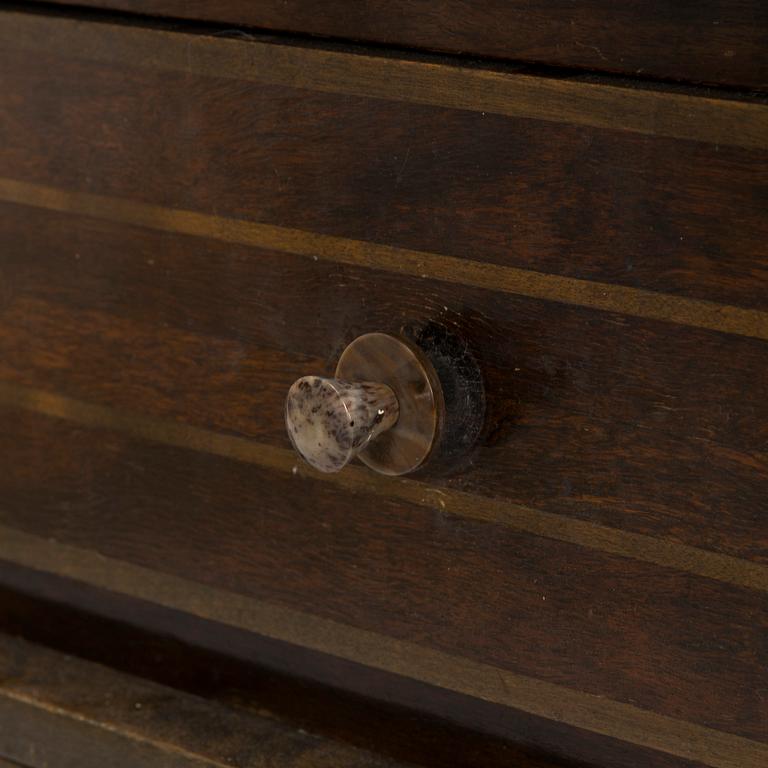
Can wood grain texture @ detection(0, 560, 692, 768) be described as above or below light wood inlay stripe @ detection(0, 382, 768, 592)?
below

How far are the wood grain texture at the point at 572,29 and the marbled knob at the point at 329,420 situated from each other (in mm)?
145

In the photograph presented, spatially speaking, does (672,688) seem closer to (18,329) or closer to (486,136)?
(486,136)

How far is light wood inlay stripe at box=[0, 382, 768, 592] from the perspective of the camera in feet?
1.83

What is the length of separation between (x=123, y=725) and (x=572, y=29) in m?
0.38

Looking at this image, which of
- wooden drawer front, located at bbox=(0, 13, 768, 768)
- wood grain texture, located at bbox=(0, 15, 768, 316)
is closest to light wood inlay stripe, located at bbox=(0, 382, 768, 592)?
wooden drawer front, located at bbox=(0, 13, 768, 768)

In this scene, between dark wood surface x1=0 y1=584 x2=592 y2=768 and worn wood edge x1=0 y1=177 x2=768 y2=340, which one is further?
dark wood surface x1=0 y1=584 x2=592 y2=768

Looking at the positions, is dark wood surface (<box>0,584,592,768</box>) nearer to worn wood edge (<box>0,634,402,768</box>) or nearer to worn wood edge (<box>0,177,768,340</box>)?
worn wood edge (<box>0,634,402,768</box>)

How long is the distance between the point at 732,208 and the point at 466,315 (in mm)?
120

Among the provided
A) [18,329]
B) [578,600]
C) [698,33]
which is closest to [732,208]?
[698,33]

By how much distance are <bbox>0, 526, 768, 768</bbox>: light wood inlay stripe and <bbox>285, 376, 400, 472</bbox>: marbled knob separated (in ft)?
0.42

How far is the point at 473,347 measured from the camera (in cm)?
59

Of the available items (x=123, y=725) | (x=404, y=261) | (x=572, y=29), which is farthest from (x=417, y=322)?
(x=123, y=725)

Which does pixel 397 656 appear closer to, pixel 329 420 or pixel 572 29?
pixel 329 420

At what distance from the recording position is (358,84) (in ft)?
1.91
